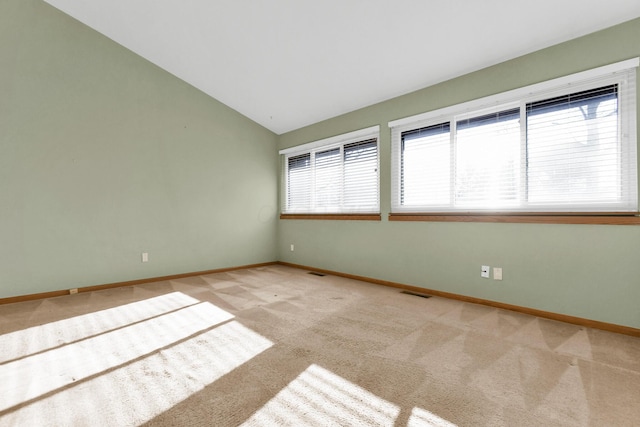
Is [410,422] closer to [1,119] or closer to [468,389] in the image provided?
[468,389]

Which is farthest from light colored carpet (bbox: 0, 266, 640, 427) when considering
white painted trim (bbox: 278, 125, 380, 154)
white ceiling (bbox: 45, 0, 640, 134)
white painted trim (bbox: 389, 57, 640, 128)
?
white ceiling (bbox: 45, 0, 640, 134)

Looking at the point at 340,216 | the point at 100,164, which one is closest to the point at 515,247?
the point at 340,216

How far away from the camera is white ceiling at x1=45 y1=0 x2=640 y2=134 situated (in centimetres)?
231

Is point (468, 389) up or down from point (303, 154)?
down

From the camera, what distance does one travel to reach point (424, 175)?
3430mm

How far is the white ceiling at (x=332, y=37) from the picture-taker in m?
2.31

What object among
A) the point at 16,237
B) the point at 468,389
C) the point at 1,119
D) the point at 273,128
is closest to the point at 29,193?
the point at 16,237

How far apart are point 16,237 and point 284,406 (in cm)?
341

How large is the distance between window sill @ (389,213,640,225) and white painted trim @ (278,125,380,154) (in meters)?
1.29

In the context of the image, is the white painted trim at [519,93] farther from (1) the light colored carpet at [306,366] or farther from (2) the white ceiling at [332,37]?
(1) the light colored carpet at [306,366]

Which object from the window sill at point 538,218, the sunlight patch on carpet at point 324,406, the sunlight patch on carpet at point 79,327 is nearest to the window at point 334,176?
the window sill at point 538,218

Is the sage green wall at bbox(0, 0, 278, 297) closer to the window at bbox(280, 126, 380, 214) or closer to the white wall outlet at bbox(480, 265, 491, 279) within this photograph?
the window at bbox(280, 126, 380, 214)

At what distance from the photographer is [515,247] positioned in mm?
2734

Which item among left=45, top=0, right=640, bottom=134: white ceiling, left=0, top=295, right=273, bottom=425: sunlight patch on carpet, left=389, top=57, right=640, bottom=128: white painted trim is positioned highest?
left=45, top=0, right=640, bottom=134: white ceiling
